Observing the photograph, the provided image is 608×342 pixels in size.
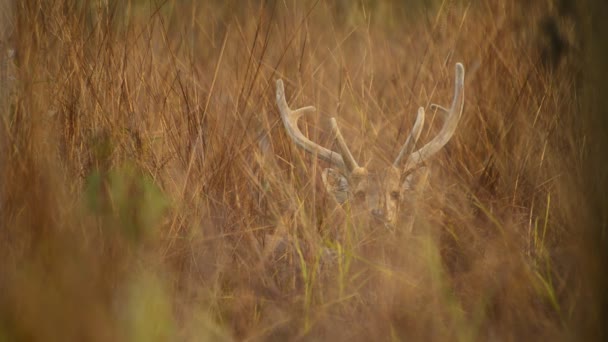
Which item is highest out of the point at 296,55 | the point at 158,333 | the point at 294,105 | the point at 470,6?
the point at 158,333

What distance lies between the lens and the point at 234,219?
7.67ft

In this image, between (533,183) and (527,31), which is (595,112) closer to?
(533,183)

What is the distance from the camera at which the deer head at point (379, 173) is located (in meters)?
2.58

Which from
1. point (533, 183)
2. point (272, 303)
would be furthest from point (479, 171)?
point (272, 303)

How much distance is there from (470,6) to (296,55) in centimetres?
80

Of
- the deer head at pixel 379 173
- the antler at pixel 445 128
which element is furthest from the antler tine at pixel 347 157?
the antler at pixel 445 128

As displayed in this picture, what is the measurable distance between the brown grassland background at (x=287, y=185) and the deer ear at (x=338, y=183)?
0.09 metres

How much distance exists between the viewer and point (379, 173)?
2.79 metres

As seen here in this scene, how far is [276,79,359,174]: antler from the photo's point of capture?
286cm

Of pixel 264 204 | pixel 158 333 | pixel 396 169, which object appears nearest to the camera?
pixel 158 333

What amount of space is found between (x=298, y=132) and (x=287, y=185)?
0.50 m

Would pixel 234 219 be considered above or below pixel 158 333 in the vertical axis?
below

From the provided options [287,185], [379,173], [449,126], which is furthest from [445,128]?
[287,185]

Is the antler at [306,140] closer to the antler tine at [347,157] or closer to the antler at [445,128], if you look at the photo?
the antler tine at [347,157]
